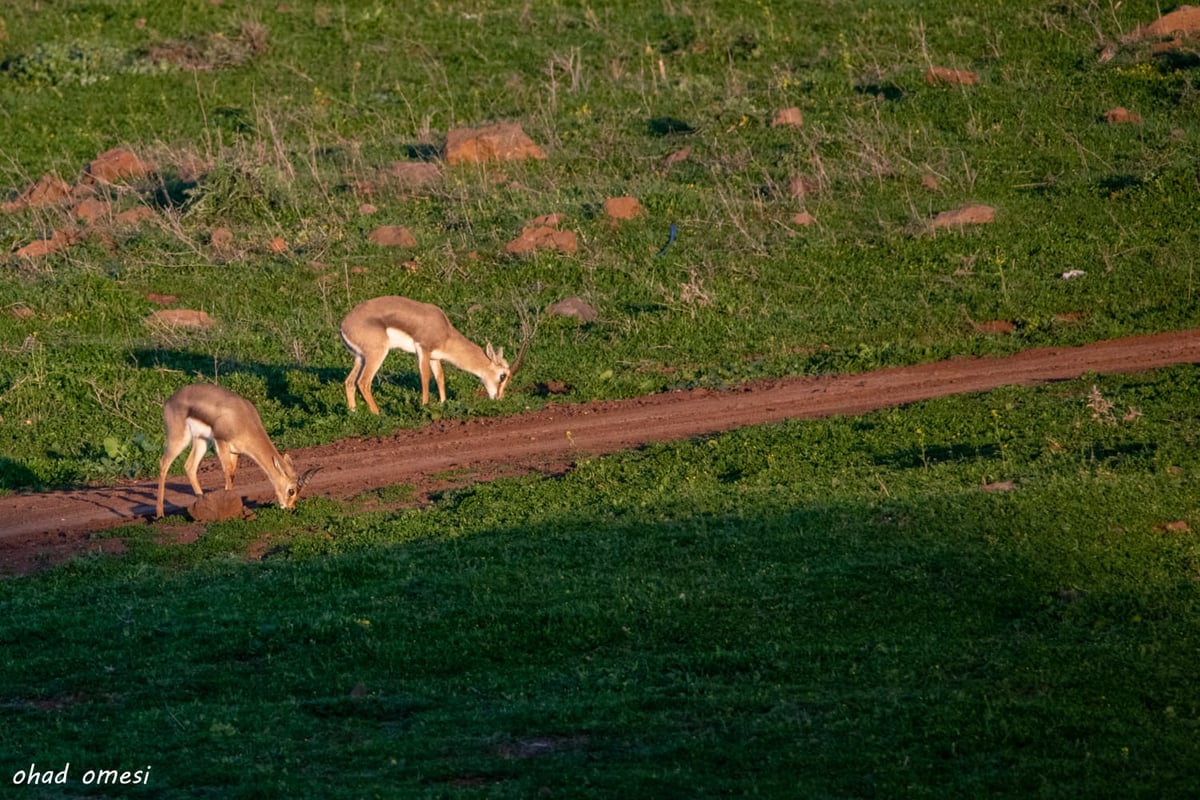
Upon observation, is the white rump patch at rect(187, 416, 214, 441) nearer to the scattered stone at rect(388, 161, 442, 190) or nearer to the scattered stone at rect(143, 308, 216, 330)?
the scattered stone at rect(143, 308, 216, 330)

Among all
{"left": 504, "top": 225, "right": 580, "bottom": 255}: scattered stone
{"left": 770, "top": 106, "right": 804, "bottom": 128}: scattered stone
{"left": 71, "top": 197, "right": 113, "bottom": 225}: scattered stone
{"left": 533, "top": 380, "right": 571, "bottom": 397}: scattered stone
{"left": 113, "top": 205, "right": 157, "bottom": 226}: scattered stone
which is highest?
{"left": 71, "top": 197, "right": 113, "bottom": 225}: scattered stone

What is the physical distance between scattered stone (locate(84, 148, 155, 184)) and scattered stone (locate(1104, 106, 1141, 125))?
15517mm

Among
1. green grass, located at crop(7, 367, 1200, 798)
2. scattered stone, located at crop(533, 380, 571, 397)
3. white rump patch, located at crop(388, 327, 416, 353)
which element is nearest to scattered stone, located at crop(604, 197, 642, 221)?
scattered stone, located at crop(533, 380, 571, 397)

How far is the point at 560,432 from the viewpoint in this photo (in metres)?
16.2

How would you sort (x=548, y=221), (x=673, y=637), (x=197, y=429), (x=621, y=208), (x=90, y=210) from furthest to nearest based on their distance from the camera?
(x=90, y=210), (x=621, y=208), (x=548, y=221), (x=197, y=429), (x=673, y=637)

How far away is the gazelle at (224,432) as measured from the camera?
1374cm

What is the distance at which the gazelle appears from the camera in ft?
45.1

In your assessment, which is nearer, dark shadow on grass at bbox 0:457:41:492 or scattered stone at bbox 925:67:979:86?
dark shadow on grass at bbox 0:457:41:492

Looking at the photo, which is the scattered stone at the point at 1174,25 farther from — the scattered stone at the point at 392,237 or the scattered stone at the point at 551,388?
the scattered stone at the point at 551,388

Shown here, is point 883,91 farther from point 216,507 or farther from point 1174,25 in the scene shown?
point 216,507

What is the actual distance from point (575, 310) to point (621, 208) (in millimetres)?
3281

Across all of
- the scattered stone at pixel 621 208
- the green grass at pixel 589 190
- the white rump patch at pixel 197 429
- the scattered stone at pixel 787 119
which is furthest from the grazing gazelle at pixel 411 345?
the scattered stone at pixel 787 119

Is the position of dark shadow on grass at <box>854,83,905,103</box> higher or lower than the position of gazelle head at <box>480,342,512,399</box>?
higher

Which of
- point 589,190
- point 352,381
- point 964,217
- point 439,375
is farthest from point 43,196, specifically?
point 964,217
